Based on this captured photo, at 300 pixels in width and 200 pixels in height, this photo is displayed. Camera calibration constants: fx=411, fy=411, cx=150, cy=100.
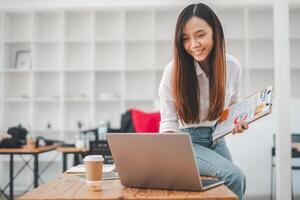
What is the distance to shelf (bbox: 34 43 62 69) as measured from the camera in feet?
19.6

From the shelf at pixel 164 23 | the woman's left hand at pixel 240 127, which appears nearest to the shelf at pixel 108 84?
the shelf at pixel 164 23

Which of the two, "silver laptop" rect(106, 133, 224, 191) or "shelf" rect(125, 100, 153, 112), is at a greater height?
"shelf" rect(125, 100, 153, 112)

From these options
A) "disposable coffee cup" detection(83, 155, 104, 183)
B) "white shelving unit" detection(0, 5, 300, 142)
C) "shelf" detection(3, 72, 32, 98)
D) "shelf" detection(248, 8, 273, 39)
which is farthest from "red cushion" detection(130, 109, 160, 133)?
"disposable coffee cup" detection(83, 155, 104, 183)

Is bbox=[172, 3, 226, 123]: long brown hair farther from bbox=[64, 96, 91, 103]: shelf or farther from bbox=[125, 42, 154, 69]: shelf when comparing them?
bbox=[125, 42, 154, 69]: shelf

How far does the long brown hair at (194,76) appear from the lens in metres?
1.66

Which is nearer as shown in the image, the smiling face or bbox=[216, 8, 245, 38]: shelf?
the smiling face

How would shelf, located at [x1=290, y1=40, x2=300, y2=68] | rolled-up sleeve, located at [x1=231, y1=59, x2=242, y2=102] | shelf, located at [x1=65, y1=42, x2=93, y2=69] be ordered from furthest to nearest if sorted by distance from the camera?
shelf, located at [x1=65, y1=42, x2=93, y2=69] → shelf, located at [x1=290, y1=40, x2=300, y2=68] → rolled-up sleeve, located at [x1=231, y1=59, x2=242, y2=102]

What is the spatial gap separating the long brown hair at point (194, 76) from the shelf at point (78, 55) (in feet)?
14.5

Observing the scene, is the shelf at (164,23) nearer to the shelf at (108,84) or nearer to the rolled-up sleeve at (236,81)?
the shelf at (108,84)

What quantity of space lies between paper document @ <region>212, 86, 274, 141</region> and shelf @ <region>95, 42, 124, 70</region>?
437 cm

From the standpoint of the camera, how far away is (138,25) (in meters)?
5.91

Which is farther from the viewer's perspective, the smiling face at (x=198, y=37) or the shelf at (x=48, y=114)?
the shelf at (x=48, y=114)

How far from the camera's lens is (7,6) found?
18.5 ft

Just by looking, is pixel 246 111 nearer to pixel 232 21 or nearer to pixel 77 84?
pixel 232 21
